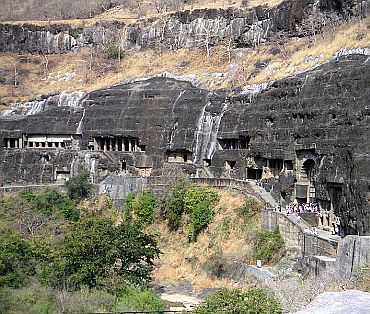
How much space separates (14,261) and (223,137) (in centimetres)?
2049

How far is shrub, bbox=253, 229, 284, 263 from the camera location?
35.8 metres

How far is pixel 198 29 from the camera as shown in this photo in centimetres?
7250


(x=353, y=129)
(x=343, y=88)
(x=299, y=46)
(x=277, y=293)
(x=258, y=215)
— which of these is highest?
(x=299, y=46)

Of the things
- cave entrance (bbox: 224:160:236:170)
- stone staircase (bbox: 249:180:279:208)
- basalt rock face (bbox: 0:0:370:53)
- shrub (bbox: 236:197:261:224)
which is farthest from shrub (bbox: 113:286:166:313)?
basalt rock face (bbox: 0:0:370:53)

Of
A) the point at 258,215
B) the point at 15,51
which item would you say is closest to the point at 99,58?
the point at 15,51

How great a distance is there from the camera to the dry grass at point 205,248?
37594 millimetres

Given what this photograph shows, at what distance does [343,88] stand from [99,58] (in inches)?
1705

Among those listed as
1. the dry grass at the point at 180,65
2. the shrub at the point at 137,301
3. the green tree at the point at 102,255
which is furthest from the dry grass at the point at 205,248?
the dry grass at the point at 180,65

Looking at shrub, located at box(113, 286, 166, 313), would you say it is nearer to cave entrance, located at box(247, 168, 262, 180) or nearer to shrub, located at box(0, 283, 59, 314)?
shrub, located at box(0, 283, 59, 314)

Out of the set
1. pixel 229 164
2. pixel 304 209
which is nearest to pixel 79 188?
pixel 229 164

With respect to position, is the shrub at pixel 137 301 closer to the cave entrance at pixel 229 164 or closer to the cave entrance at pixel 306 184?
the cave entrance at pixel 306 184

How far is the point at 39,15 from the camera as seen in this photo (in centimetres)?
10850

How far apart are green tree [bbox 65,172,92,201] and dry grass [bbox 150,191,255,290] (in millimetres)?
8646

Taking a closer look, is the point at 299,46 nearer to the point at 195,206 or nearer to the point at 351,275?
the point at 195,206
